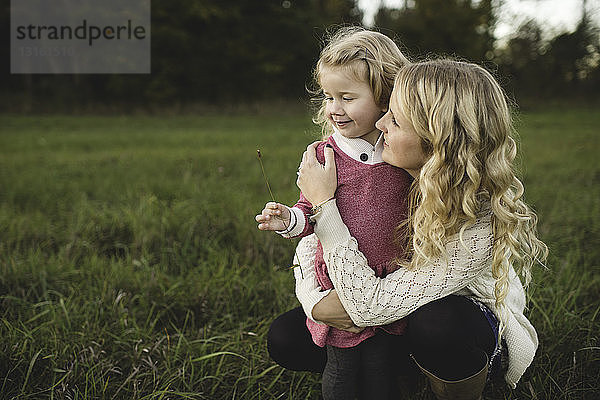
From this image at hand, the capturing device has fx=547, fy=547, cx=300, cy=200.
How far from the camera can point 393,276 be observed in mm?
1658

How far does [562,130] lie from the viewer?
10391mm

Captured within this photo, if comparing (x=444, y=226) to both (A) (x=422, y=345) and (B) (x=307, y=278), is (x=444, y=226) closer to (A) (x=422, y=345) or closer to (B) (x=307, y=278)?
(A) (x=422, y=345)

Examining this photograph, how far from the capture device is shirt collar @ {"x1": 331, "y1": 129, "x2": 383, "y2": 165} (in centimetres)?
173

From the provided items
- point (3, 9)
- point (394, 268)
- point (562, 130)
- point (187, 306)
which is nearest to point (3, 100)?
point (3, 9)

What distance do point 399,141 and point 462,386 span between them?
2.45ft

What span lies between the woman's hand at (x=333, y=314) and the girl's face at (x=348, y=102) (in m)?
0.52

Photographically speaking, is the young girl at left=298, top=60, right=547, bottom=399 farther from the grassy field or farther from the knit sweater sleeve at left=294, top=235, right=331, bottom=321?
the grassy field

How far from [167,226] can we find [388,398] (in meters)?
1.93

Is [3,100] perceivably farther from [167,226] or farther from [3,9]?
[167,226]

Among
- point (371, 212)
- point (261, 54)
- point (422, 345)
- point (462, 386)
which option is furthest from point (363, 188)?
point (261, 54)

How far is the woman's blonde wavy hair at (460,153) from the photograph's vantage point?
1486 mm

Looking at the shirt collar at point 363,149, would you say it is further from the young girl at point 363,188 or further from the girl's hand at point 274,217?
the girl's hand at point 274,217

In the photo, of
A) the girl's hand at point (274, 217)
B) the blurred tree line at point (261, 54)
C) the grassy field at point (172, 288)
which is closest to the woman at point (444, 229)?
the girl's hand at point (274, 217)

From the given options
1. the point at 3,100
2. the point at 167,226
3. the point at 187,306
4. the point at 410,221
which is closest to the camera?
the point at 410,221
